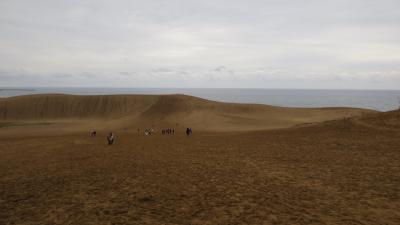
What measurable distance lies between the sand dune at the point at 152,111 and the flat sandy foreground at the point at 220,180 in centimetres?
2051

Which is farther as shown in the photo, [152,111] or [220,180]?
[152,111]

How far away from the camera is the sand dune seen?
159 ft

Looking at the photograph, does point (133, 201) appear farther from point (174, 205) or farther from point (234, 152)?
point (234, 152)

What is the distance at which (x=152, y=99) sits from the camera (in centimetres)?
6206

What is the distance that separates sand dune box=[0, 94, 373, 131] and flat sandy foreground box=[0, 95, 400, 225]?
20.5m

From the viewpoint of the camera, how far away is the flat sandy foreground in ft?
30.3

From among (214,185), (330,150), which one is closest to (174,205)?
(214,185)

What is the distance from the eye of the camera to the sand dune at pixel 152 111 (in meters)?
48.4

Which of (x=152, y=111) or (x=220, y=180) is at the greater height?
(x=152, y=111)

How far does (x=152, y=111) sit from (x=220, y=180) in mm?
42601

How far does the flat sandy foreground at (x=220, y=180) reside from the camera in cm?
923

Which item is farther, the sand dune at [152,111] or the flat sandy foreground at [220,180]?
the sand dune at [152,111]

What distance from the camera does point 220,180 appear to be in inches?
522

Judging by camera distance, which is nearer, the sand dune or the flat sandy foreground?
the flat sandy foreground
